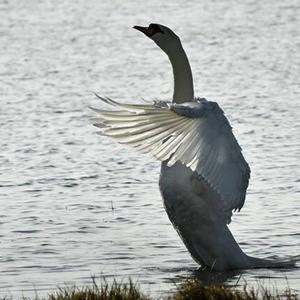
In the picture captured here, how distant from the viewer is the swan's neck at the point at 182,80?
1164cm

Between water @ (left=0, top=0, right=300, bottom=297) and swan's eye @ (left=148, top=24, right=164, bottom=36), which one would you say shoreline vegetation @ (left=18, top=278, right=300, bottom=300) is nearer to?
water @ (left=0, top=0, right=300, bottom=297)

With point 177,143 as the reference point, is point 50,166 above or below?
below

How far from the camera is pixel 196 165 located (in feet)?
34.3

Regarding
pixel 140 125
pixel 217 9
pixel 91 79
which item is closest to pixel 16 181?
pixel 140 125

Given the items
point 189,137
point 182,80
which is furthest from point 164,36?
point 189,137

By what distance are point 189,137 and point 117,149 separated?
679 cm

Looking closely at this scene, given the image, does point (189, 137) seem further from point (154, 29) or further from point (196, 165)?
point (154, 29)

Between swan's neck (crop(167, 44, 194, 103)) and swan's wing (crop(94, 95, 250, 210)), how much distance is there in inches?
35.8

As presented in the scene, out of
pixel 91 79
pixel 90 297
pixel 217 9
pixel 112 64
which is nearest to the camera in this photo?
pixel 90 297

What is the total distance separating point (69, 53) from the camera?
92.2ft

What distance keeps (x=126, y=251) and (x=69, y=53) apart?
16.2 m

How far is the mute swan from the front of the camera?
1038cm

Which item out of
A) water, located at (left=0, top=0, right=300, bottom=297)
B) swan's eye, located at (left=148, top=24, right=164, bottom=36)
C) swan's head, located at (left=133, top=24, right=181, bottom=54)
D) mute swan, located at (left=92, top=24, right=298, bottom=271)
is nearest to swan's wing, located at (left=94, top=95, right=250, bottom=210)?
mute swan, located at (left=92, top=24, right=298, bottom=271)

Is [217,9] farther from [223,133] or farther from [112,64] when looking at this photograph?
[223,133]
